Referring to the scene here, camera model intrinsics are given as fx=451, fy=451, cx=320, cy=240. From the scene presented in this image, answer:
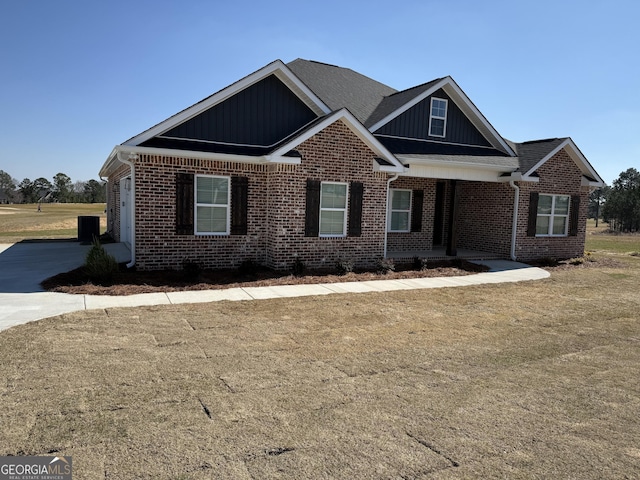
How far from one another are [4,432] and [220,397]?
5.84 feet

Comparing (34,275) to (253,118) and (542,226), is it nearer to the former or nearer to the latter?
(253,118)

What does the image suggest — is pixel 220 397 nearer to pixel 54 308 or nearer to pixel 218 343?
pixel 218 343

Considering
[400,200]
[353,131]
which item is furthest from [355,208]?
[400,200]

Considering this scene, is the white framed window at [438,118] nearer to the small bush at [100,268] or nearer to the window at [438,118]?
the window at [438,118]

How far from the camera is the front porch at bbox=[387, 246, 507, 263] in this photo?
15.2 m

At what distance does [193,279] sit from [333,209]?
175 inches

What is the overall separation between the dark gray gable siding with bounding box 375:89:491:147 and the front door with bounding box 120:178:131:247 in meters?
8.47

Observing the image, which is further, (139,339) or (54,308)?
(54,308)

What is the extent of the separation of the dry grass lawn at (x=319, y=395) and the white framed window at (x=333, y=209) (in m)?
5.03

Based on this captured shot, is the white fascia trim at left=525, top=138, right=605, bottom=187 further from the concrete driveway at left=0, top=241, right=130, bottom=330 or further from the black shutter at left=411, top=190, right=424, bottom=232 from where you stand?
the concrete driveway at left=0, top=241, right=130, bottom=330

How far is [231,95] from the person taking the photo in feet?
40.7

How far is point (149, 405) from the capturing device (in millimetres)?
4238

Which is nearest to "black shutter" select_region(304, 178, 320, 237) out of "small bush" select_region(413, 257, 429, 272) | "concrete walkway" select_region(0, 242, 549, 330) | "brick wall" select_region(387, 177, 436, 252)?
"concrete walkway" select_region(0, 242, 549, 330)

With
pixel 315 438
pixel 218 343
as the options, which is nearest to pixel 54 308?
pixel 218 343
